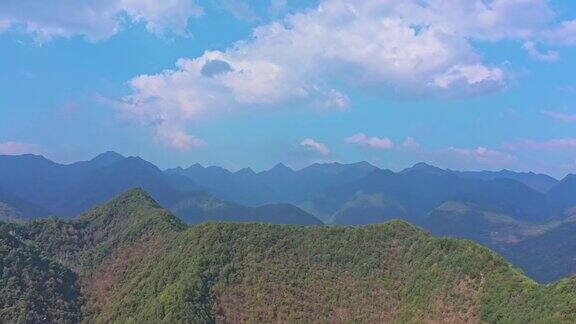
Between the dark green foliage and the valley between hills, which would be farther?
the dark green foliage

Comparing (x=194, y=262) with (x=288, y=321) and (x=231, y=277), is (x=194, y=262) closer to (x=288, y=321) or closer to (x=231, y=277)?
(x=231, y=277)

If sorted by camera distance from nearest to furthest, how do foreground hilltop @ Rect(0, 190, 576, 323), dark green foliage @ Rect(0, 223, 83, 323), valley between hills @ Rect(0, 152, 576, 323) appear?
1. valley between hills @ Rect(0, 152, 576, 323)
2. foreground hilltop @ Rect(0, 190, 576, 323)
3. dark green foliage @ Rect(0, 223, 83, 323)

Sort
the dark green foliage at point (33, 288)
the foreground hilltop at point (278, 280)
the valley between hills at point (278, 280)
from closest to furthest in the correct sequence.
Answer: the valley between hills at point (278, 280)
the foreground hilltop at point (278, 280)
the dark green foliage at point (33, 288)

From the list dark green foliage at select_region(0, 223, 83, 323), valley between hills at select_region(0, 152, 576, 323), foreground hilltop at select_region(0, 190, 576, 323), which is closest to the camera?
valley between hills at select_region(0, 152, 576, 323)

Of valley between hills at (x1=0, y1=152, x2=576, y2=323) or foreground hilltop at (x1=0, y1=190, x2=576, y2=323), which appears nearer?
valley between hills at (x1=0, y1=152, x2=576, y2=323)

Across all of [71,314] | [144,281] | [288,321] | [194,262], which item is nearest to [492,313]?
[288,321]

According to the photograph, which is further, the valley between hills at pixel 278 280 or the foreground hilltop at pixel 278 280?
the foreground hilltop at pixel 278 280

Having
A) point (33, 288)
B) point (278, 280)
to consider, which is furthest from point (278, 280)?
point (33, 288)

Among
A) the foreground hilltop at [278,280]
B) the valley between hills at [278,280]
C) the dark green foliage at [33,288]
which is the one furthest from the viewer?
the dark green foliage at [33,288]
